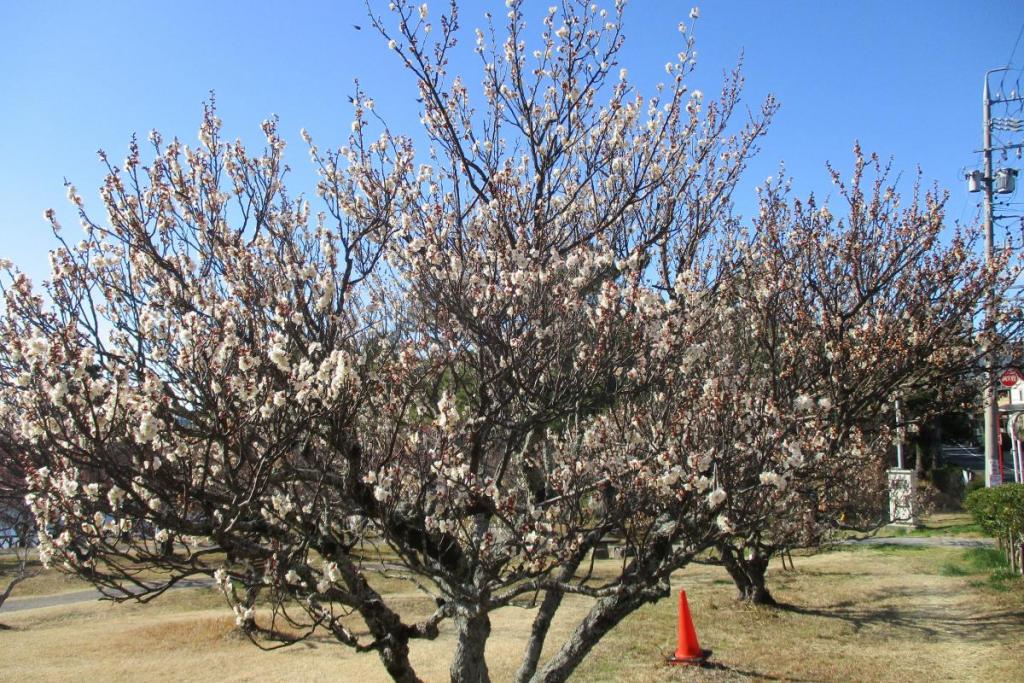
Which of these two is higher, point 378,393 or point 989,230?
point 989,230

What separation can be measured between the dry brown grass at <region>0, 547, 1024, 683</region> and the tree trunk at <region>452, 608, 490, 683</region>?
13.8 feet

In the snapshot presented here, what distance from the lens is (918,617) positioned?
1210cm

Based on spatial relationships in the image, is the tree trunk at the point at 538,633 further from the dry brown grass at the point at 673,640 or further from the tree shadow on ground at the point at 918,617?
the tree shadow on ground at the point at 918,617

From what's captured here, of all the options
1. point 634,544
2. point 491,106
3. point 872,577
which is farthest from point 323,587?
point 872,577

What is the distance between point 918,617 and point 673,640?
161 inches

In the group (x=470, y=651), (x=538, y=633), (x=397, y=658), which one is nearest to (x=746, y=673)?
(x=538, y=633)

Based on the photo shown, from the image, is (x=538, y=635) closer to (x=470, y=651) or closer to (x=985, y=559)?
(x=470, y=651)

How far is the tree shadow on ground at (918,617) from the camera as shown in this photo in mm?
10852

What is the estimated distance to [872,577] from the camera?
1576 centimetres

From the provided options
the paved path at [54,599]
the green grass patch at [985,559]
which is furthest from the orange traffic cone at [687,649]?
the paved path at [54,599]

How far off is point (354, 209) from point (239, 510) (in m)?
3.10

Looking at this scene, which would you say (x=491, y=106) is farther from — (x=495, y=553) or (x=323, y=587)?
(x=323, y=587)

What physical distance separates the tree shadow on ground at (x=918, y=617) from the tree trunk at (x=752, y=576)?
0.33 meters

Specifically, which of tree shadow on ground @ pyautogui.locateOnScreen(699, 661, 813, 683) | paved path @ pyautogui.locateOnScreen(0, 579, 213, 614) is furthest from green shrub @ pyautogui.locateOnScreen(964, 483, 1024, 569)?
paved path @ pyautogui.locateOnScreen(0, 579, 213, 614)
